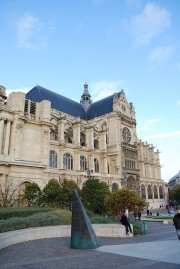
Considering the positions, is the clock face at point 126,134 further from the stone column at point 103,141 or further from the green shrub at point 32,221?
the green shrub at point 32,221

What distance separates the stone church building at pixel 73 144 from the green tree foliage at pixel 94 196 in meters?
5.08

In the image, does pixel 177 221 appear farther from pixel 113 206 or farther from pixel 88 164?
pixel 88 164

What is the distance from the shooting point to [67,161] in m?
40.5

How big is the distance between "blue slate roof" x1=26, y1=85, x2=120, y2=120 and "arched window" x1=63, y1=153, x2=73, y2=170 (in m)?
14.2

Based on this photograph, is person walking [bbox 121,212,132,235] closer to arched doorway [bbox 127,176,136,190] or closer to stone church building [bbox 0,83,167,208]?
stone church building [bbox 0,83,167,208]

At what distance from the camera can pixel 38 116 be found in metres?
35.8

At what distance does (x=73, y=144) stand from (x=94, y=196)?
17.9 meters

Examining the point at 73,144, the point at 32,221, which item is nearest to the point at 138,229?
the point at 32,221

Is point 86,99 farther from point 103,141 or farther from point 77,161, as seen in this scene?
point 77,161

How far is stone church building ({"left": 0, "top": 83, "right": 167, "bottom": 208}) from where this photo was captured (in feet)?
103

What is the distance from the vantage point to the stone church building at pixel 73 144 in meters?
31.4

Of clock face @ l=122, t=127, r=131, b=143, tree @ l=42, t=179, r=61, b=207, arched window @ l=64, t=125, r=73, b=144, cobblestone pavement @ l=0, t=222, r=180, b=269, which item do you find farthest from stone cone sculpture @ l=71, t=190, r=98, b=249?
clock face @ l=122, t=127, r=131, b=143

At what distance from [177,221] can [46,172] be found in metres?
25.8

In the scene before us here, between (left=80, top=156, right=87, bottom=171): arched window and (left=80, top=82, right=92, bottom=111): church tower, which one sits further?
(left=80, top=82, right=92, bottom=111): church tower
